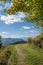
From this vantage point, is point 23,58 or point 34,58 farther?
point 23,58

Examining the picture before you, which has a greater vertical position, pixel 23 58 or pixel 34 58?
pixel 23 58

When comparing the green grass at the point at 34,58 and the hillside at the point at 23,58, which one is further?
the hillside at the point at 23,58

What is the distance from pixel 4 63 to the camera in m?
30.8

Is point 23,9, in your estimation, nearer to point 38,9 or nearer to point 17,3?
point 17,3

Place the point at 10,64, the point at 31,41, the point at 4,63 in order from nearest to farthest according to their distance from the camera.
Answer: the point at 10,64
the point at 4,63
the point at 31,41

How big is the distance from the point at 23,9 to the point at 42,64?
27.7 feet

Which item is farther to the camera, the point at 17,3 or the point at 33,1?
the point at 17,3

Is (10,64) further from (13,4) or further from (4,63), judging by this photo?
(13,4)

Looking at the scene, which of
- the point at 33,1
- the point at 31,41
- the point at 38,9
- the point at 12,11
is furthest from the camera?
the point at 31,41

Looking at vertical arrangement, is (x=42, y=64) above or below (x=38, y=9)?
below

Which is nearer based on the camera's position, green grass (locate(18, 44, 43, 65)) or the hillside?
green grass (locate(18, 44, 43, 65))

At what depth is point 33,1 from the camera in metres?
14.7

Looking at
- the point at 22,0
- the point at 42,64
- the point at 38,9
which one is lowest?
the point at 42,64

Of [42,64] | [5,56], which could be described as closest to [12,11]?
[42,64]
